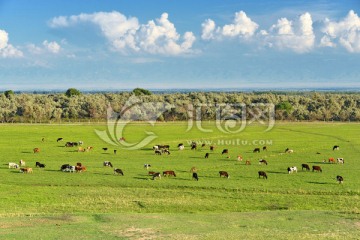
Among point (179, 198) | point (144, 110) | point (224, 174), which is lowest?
point (179, 198)

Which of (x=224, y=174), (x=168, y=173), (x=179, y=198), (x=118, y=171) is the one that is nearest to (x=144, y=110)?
(x=118, y=171)

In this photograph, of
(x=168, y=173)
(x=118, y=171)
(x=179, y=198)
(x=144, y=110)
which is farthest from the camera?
(x=144, y=110)

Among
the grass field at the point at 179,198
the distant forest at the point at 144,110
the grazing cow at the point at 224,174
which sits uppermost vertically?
the distant forest at the point at 144,110

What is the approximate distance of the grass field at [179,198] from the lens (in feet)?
77.2

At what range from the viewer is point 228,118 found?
11762cm

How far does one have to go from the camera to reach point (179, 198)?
106ft

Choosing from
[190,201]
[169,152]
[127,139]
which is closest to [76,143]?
[127,139]

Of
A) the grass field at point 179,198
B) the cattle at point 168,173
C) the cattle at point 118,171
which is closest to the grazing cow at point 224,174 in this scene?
the grass field at point 179,198

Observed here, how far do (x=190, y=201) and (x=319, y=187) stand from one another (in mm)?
10440

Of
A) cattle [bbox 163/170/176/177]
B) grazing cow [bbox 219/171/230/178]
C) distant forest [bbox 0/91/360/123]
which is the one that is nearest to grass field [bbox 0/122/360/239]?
grazing cow [bbox 219/171/230/178]

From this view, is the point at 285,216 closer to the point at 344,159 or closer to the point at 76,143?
the point at 344,159

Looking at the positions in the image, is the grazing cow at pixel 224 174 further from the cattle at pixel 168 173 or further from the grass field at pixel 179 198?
the cattle at pixel 168 173

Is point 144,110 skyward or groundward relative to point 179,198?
skyward

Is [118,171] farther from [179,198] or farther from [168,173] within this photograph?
[179,198]
